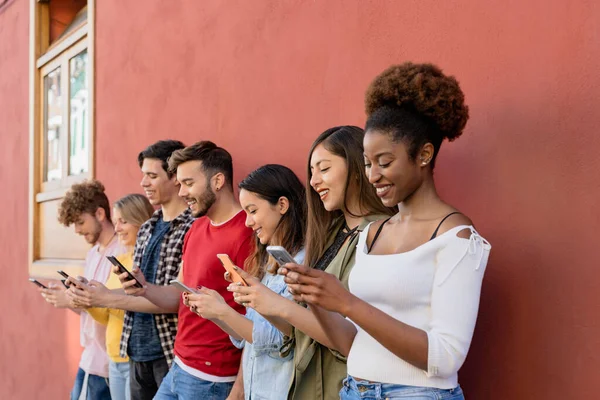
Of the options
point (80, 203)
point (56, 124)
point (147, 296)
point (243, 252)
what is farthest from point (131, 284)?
point (56, 124)

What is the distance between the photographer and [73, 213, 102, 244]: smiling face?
485 cm

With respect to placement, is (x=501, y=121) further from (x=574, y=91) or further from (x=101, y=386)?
(x=101, y=386)

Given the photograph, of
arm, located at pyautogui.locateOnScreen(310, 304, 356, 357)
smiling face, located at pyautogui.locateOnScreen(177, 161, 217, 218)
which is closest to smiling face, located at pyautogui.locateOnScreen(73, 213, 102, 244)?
smiling face, located at pyautogui.locateOnScreen(177, 161, 217, 218)

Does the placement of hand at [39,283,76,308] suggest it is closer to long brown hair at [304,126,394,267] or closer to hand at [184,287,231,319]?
hand at [184,287,231,319]

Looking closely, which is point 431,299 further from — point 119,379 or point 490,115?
point 119,379

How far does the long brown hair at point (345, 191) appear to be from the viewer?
8.45 feet

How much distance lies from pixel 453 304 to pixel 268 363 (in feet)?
3.54

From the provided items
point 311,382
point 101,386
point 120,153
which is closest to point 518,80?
point 311,382

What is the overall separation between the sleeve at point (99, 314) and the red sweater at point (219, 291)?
0.95m

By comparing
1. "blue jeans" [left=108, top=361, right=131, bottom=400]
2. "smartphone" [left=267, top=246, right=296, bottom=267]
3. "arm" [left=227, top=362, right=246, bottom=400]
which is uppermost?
"smartphone" [left=267, top=246, right=296, bottom=267]

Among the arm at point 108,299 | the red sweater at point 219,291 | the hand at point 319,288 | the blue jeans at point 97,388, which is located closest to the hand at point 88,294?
the arm at point 108,299

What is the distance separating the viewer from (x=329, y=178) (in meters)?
2.57

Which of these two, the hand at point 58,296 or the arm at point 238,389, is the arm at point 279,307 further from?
the hand at point 58,296

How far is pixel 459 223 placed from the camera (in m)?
2.03
